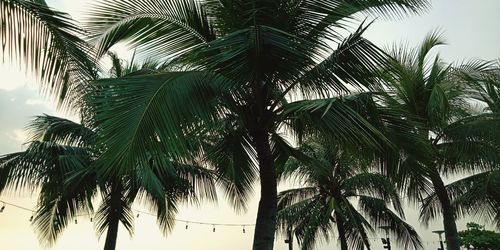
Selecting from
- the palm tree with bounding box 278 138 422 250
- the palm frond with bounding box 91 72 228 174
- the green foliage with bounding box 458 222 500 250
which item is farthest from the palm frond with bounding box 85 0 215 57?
the green foliage with bounding box 458 222 500 250

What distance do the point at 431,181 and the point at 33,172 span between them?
332 inches

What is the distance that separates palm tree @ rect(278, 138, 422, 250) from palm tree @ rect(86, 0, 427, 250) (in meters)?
9.65

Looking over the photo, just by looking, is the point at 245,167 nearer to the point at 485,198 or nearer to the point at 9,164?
the point at 9,164

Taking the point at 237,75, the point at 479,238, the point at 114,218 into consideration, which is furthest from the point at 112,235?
the point at 479,238

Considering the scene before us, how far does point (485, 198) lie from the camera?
45.0 ft

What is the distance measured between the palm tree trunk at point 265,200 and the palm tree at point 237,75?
0.5 inches

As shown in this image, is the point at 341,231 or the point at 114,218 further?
the point at 341,231

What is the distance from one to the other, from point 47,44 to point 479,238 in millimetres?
23311

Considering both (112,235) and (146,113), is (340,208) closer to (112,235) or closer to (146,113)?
(112,235)

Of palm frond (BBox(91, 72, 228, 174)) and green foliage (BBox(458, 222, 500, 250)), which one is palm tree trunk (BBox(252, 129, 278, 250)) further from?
green foliage (BBox(458, 222, 500, 250))

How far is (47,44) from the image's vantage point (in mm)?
4141

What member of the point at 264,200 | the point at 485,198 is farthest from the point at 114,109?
the point at 485,198

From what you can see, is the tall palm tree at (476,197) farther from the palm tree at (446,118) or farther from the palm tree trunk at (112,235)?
the palm tree trunk at (112,235)

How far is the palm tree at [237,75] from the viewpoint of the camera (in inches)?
171
